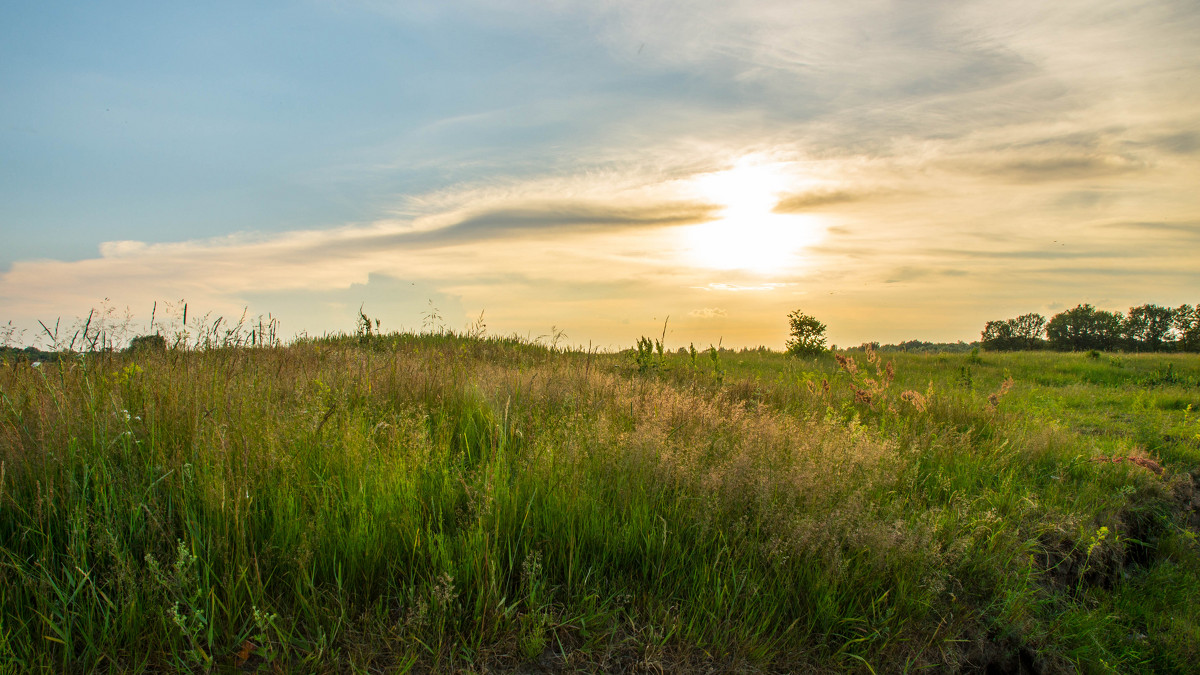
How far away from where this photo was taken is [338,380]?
18.7ft

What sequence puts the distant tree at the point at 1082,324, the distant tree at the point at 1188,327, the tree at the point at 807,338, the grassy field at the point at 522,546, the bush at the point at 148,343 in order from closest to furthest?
the grassy field at the point at 522,546 → the bush at the point at 148,343 → the tree at the point at 807,338 → the distant tree at the point at 1188,327 → the distant tree at the point at 1082,324

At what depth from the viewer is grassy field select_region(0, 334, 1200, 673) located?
100 inches

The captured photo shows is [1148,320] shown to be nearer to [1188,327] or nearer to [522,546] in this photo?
[1188,327]

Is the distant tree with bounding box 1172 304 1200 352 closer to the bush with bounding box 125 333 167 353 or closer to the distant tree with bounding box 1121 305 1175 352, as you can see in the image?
the distant tree with bounding box 1121 305 1175 352

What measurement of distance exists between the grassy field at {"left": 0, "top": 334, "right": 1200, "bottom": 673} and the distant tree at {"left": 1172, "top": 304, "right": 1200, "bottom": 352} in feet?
85.2

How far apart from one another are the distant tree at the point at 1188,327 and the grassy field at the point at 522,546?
2598cm

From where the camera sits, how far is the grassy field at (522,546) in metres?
2.55

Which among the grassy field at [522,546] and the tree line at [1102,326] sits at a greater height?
the tree line at [1102,326]

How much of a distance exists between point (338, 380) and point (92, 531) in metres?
2.93

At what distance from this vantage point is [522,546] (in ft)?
9.94

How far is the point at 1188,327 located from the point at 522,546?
1940 inches

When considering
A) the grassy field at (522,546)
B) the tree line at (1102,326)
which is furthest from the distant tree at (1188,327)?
the grassy field at (522,546)

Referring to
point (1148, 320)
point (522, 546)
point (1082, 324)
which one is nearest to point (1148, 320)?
point (1148, 320)

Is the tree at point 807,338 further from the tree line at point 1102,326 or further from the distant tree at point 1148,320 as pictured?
the distant tree at point 1148,320
